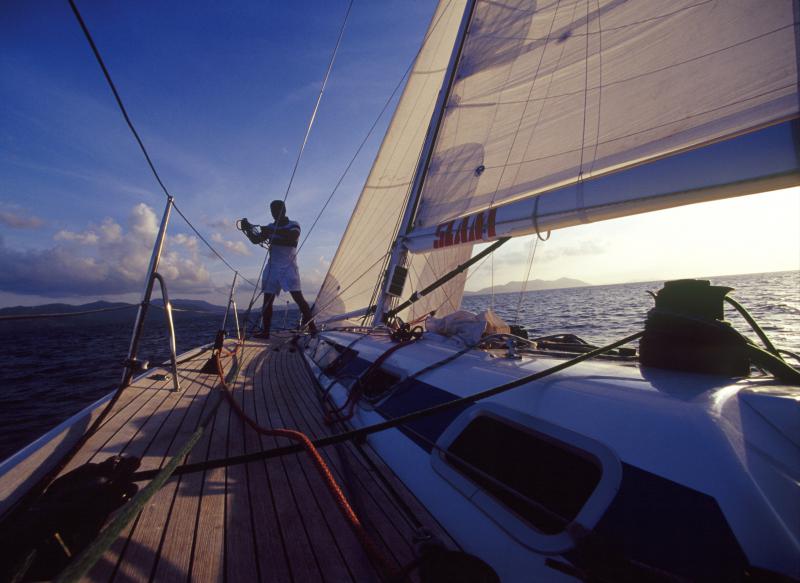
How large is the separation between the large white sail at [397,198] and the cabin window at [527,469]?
173 inches

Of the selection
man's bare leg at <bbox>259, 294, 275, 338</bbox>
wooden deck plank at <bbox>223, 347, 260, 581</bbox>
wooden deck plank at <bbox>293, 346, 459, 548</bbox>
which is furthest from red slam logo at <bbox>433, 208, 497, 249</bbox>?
man's bare leg at <bbox>259, 294, 275, 338</bbox>

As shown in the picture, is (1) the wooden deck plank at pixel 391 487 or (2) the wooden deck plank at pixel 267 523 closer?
(2) the wooden deck plank at pixel 267 523

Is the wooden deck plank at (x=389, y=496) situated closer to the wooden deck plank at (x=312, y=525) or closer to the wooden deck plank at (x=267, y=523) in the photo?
the wooden deck plank at (x=312, y=525)

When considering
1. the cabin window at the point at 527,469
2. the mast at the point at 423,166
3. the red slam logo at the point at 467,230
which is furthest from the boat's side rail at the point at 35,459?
the red slam logo at the point at 467,230

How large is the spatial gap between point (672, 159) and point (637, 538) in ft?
7.70

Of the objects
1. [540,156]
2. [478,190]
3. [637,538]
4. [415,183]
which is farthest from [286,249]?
[637,538]

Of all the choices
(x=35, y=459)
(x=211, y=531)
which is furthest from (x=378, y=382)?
(x=35, y=459)

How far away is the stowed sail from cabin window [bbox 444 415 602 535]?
1.89 m

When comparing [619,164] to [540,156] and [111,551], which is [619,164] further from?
[111,551]

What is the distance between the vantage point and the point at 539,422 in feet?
5.05

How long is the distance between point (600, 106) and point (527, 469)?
323cm

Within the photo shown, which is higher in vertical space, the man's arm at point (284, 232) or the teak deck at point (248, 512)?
the man's arm at point (284, 232)

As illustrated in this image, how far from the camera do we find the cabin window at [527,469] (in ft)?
4.47

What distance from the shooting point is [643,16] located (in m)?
2.75
